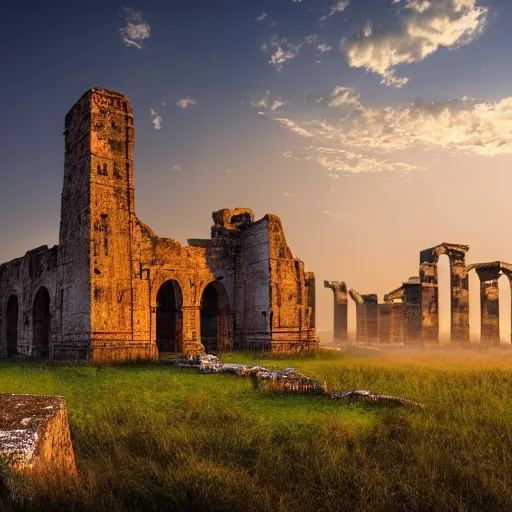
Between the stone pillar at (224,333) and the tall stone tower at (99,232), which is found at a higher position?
the tall stone tower at (99,232)

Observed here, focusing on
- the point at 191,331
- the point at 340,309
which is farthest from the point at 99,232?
the point at 340,309

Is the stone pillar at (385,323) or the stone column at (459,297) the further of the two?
the stone pillar at (385,323)

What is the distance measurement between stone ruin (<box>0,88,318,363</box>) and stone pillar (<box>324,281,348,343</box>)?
52.3 feet

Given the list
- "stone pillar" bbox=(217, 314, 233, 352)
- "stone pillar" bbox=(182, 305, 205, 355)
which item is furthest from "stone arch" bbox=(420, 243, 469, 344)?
"stone pillar" bbox=(182, 305, 205, 355)

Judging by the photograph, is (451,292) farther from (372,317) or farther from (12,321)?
(12,321)

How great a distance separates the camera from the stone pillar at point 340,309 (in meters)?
35.9

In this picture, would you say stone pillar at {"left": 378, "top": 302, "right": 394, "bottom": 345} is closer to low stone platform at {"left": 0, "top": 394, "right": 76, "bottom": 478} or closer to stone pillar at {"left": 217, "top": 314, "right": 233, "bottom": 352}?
stone pillar at {"left": 217, "top": 314, "right": 233, "bottom": 352}

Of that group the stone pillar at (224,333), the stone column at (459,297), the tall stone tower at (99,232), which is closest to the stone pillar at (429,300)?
the stone column at (459,297)

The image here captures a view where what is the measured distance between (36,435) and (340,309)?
110 feet

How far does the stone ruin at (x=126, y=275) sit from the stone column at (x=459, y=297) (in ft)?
33.6

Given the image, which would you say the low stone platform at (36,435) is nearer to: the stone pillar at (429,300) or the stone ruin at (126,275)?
the stone ruin at (126,275)

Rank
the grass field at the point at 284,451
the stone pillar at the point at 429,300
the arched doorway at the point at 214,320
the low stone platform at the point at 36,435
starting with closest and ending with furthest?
the low stone platform at the point at 36,435 < the grass field at the point at 284,451 < the arched doorway at the point at 214,320 < the stone pillar at the point at 429,300

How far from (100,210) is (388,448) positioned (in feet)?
38.9

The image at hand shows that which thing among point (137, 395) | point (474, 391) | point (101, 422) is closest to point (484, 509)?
point (101, 422)
